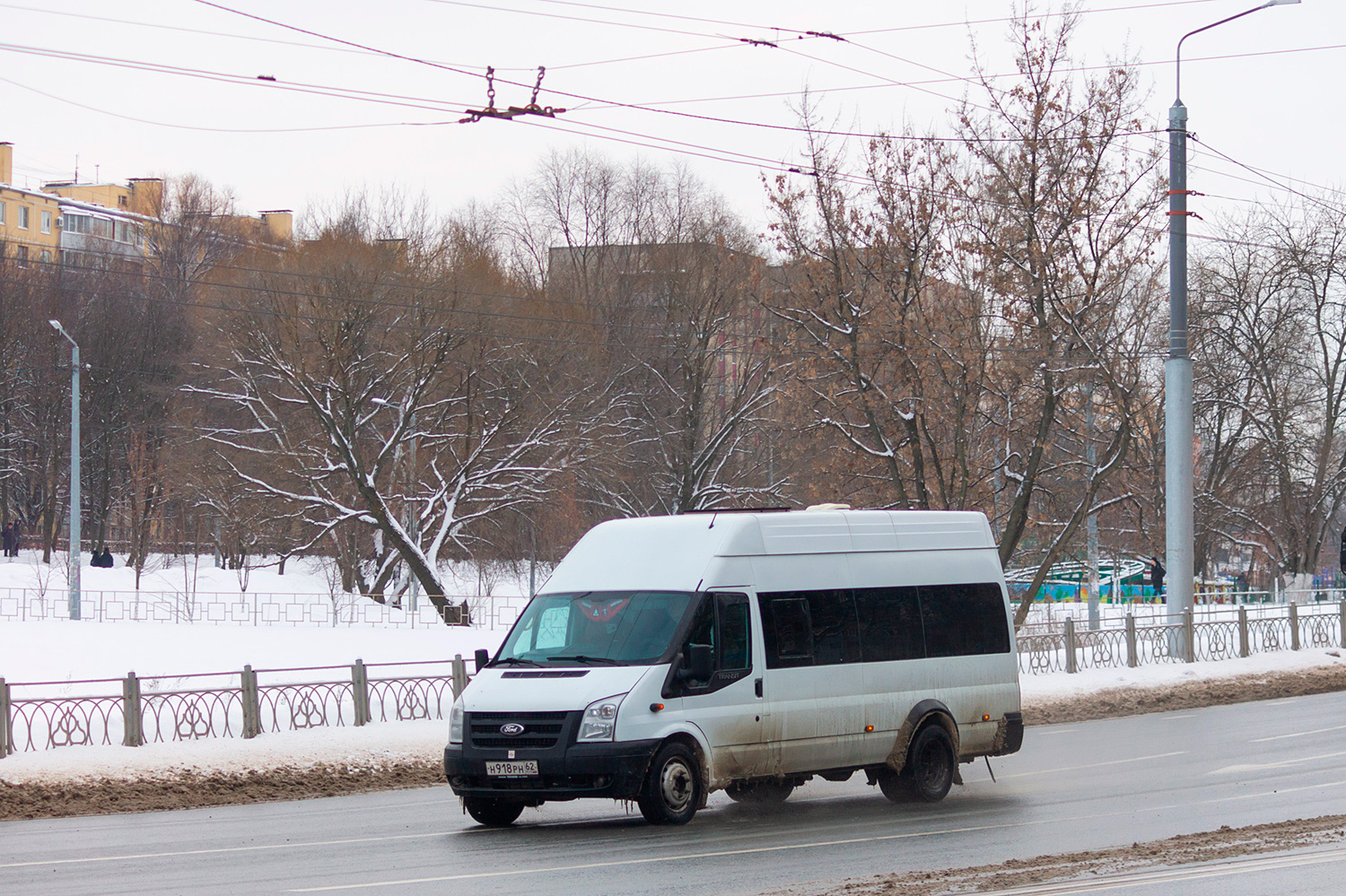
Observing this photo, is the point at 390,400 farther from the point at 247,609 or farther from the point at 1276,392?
the point at 1276,392

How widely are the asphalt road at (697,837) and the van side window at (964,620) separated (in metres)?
1.33

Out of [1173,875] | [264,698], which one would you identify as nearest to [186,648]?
[264,698]

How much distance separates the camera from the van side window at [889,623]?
509 inches

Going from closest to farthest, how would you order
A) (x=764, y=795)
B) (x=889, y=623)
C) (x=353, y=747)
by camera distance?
(x=889, y=623) < (x=764, y=795) < (x=353, y=747)

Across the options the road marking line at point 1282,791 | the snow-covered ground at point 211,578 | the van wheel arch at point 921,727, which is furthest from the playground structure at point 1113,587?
the snow-covered ground at point 211,578

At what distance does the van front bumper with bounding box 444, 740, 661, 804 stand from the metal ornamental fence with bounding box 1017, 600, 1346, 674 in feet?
52.9

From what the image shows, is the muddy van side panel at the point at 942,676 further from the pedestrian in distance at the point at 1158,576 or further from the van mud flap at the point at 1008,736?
the pedestrian in distance at the point at 1158,576

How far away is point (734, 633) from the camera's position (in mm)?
11898

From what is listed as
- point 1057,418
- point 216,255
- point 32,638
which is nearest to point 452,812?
point 32,638

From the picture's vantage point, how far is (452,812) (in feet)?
41.6

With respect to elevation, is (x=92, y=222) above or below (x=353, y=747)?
above

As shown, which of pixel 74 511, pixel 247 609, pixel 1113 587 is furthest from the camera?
pixel 1113 587

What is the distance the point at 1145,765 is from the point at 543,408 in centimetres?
3316

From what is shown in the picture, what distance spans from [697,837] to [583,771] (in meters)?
0.96
